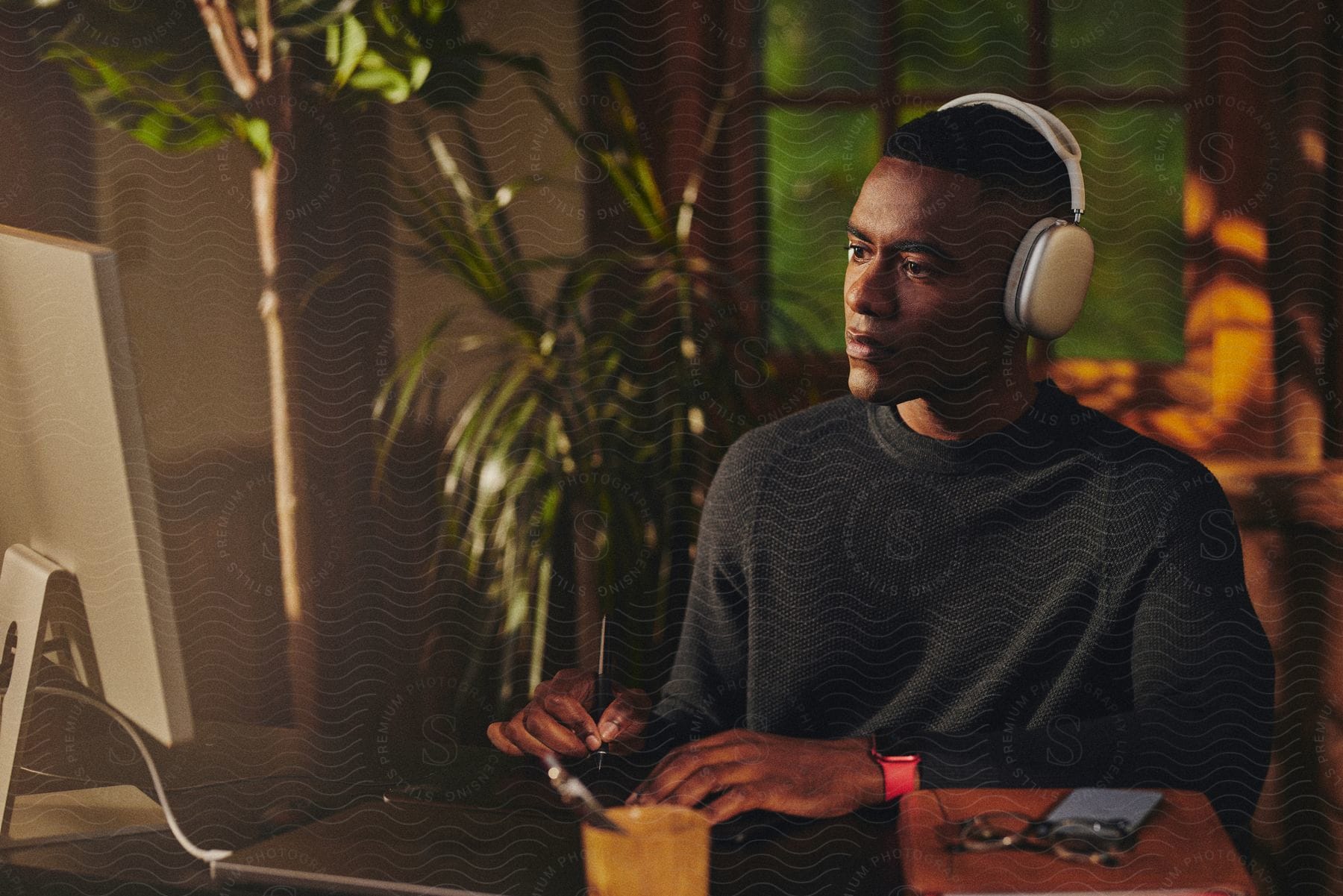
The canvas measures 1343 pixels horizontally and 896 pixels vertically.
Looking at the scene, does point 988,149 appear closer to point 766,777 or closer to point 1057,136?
point 1057,136

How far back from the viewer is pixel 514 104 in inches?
59.8

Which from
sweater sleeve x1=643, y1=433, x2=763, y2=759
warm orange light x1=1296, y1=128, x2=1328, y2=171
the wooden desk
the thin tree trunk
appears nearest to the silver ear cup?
sweater sleeve x1=643, y1=433, x2=763, y2=759

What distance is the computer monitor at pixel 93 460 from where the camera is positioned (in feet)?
2.12

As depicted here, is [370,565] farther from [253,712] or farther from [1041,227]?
[1041,227]

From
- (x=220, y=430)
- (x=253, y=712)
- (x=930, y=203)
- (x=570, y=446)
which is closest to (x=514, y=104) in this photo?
(x=570, y=446)

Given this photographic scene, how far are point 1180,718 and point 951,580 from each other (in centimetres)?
21

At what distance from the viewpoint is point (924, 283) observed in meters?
0.92

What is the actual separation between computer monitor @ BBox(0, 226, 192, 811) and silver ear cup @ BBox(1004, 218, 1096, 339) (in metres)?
0.64

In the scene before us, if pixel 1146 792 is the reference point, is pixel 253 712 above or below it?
below

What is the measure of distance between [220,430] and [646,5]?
79cm

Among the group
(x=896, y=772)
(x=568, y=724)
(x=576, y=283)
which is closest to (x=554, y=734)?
(x=568, y=724)

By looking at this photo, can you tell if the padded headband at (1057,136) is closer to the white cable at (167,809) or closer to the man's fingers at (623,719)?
the man's fingers at (623,719)

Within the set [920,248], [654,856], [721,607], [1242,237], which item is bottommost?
[721,607]

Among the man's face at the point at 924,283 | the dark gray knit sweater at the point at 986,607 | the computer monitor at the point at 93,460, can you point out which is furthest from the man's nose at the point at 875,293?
the computer monitor at the point at 93,460
